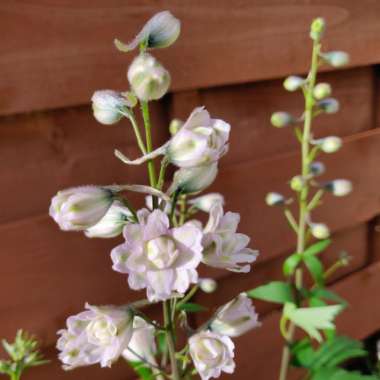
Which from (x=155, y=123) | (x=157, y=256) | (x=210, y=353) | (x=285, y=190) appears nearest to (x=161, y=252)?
(x=157, y=256)

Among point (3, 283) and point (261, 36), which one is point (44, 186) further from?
point (261, 36)

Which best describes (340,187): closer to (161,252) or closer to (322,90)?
(322,90)

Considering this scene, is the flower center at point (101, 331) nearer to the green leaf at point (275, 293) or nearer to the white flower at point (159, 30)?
the white flower at point (159, 30)

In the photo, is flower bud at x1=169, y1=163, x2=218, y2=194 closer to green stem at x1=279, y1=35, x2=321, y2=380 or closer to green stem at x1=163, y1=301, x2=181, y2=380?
green stem at x1=163, y1=301, x2=181, y2=380

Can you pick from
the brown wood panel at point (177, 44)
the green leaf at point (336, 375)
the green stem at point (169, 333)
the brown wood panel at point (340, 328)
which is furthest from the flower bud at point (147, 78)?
the brown wood panel at point (340, 328)

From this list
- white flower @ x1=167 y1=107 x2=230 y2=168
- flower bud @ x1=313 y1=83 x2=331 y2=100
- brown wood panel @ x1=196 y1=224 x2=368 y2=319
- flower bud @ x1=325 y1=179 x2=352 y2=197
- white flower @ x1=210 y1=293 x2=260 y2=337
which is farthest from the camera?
brown wood panel @ x1=196 y1=224 x2=368 y2=319

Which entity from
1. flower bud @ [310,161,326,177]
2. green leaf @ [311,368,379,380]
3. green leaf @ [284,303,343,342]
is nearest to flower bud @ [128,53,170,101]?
green leaf @ [284,303,343,342]
